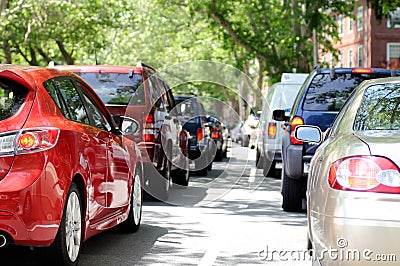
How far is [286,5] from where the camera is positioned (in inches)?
1475

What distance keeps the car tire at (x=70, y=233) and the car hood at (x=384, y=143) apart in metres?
2.33

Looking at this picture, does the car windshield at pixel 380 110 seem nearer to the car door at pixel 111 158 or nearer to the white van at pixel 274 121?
the car door at pixel 111 158

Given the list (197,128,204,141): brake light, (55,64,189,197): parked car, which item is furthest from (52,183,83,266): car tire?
(197,128,204,141): brake light

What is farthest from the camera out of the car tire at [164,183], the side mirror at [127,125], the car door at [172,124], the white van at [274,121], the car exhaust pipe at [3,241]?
the white van at [274,121]

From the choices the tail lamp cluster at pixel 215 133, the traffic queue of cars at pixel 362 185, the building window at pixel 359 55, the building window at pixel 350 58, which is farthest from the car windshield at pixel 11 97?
the building window at pixel 350 58

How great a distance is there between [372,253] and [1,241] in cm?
274

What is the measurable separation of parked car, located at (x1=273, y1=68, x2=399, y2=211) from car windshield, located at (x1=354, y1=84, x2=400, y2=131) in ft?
16.4

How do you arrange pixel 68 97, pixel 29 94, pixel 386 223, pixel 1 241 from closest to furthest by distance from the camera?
pixel 386 223 → pixel 1 241 → pixel 29 94 → pixel 68 97

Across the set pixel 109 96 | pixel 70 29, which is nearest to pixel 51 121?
pixel 109 96

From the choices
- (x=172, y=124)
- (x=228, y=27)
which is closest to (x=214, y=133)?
(x=172, y=124)

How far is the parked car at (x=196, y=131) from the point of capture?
792 inches

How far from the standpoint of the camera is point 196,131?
20.6 metres

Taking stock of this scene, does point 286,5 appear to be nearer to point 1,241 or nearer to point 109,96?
point 109,96

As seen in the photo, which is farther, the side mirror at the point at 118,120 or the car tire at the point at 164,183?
the car tire at the point at 164,183
